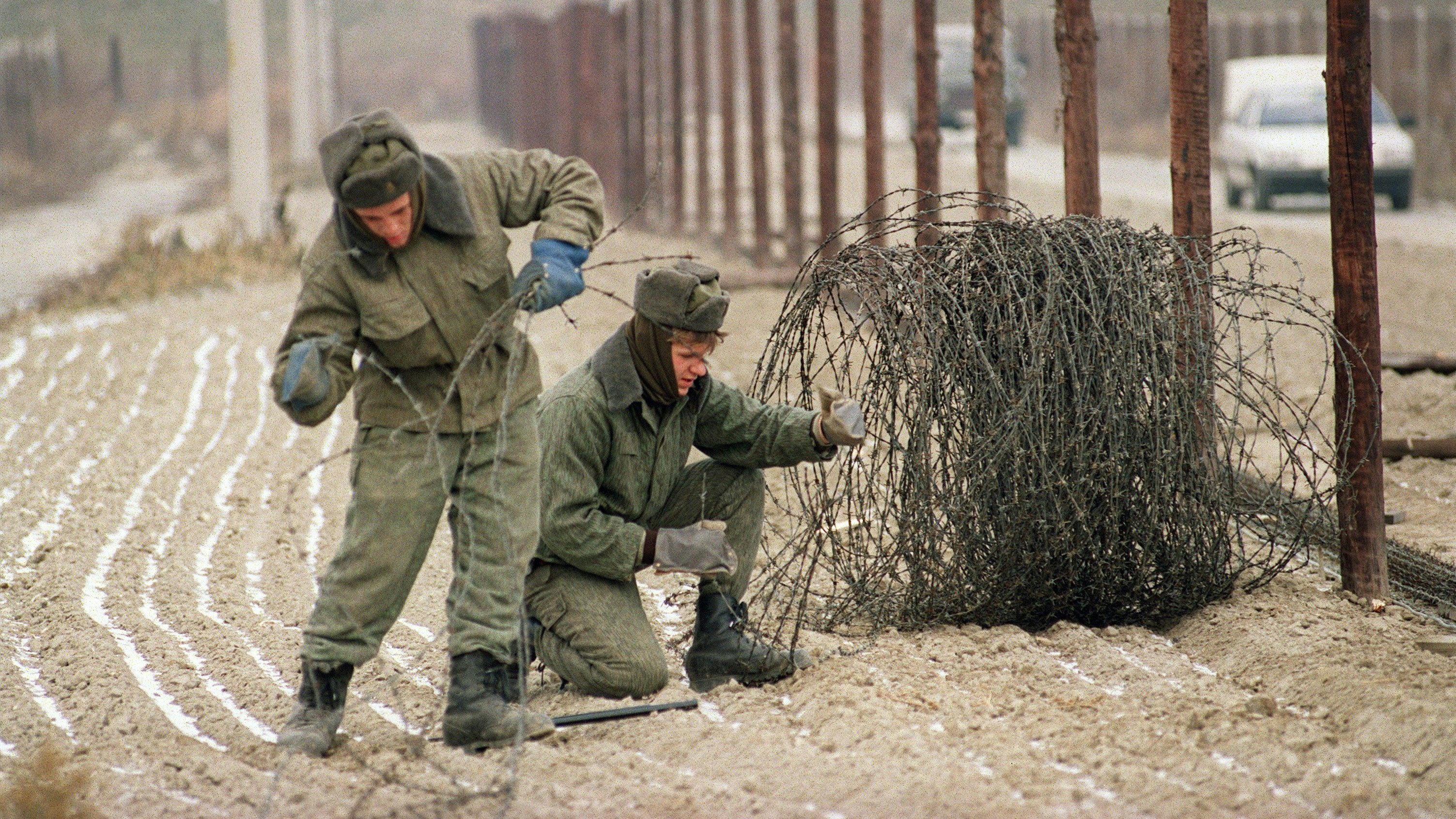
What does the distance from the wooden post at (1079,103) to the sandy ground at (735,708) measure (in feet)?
6.05

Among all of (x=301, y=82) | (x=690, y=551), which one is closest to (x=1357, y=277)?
(x=690, y=551)

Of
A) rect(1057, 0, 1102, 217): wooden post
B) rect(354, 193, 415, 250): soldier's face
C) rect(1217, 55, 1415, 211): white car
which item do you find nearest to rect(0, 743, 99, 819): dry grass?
rect(354, 193, 415, 250): soldier's face

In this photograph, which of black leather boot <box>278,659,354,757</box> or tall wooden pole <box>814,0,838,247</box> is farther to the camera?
tall wooden pole <box>814,0,838,247</box>

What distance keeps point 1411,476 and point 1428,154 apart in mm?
14530

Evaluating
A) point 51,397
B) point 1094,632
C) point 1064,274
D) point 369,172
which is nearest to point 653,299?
point 369,172

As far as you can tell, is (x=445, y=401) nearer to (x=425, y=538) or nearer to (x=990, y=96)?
(x=425, y=538)

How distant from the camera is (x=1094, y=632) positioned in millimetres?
4789

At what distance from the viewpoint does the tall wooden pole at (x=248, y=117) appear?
15812mm

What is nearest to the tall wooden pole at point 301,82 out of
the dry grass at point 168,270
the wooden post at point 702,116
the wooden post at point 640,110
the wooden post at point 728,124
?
the wooden post at point 640,110

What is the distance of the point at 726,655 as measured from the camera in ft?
15.1

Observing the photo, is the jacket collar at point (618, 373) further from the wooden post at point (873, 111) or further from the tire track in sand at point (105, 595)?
the wooden post at point (873, 111)

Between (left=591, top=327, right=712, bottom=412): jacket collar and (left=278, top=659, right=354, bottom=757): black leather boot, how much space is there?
1016 mm

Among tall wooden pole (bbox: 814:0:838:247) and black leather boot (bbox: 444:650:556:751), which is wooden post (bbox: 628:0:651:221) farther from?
black leather boot (bbox: 444:650:556:751)

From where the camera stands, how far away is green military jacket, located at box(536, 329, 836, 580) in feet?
14.4
